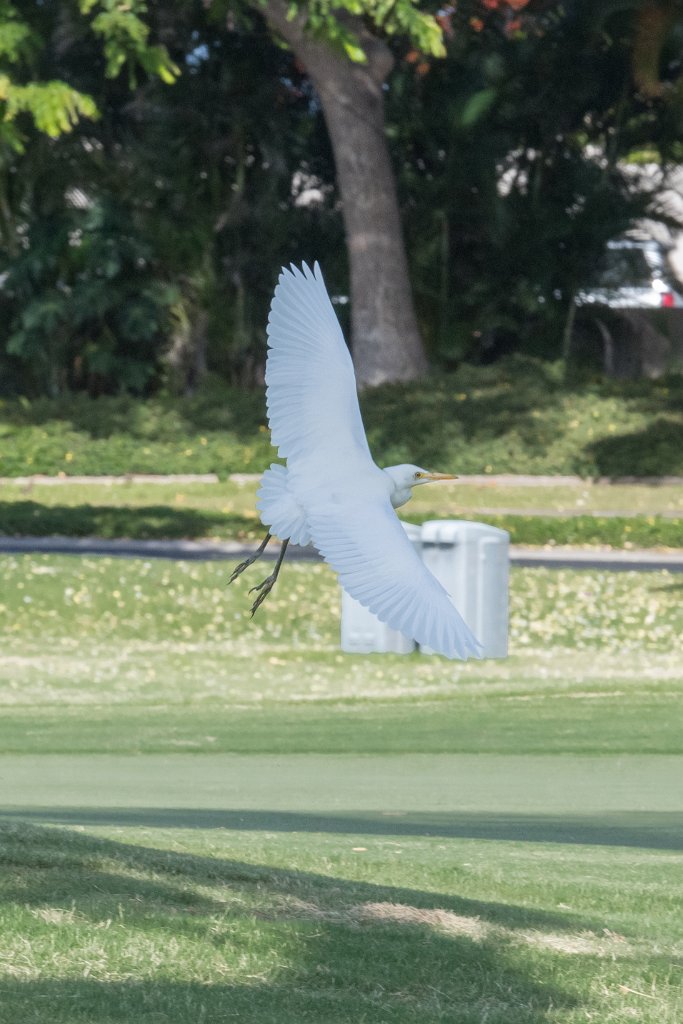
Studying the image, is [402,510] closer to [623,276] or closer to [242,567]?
[623,276]

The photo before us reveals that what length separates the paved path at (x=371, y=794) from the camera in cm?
878

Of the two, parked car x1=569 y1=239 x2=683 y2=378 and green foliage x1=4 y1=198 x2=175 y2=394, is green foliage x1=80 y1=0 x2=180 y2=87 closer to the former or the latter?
green foliage x1=4 y1=198 x2=175 y2=394

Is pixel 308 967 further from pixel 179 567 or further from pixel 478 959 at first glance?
pixel 179 567

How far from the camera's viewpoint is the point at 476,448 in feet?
92.0

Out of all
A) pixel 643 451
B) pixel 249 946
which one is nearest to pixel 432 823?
pixel 249 946

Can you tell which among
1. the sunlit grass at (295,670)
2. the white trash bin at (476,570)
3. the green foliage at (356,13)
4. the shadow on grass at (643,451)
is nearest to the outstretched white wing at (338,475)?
the sunlit grass at (295,670)

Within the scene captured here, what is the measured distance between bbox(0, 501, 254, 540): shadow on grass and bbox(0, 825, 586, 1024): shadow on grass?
15303 millimetres

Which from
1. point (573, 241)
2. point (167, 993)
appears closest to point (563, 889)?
point (167, 993)

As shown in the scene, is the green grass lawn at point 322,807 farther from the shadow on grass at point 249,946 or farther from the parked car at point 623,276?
the parked car at point 623,276

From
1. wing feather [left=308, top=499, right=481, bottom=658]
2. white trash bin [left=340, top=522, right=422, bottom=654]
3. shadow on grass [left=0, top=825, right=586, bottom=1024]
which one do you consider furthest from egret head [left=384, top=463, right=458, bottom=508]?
white trash bin [left=340, top=522, right=422, bottom=654]

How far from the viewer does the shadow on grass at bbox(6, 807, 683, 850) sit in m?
8.52

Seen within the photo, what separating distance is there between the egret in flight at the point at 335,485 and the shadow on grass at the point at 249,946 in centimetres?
97

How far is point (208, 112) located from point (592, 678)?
19.3 metres

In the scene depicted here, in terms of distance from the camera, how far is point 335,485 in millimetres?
5805
